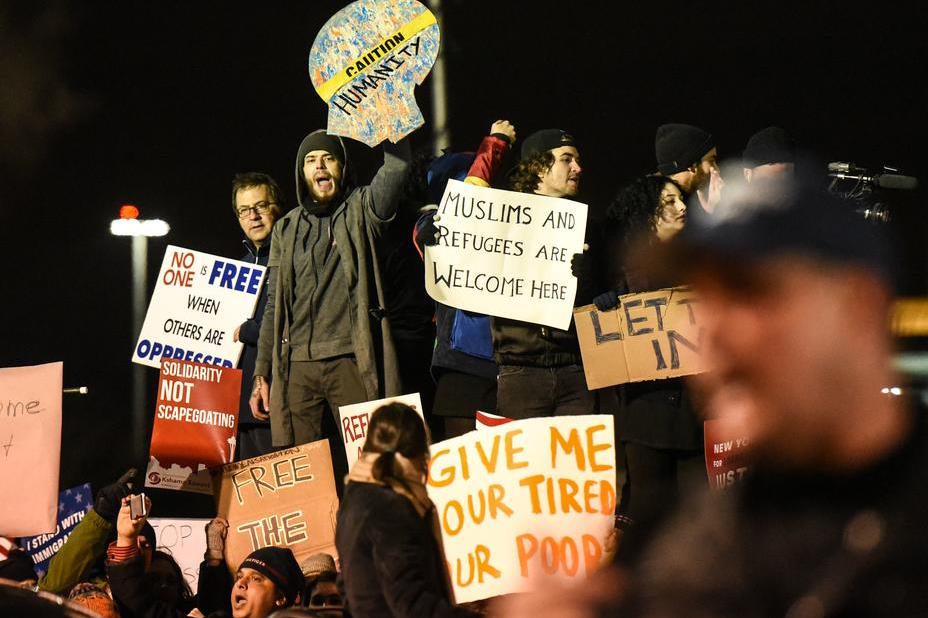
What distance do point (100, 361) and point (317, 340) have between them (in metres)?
7.53

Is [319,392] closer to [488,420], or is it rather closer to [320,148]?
[488,420]

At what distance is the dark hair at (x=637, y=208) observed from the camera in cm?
541

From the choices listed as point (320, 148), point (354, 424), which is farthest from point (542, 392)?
point (320, 148)

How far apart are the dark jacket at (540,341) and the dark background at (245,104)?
10.5 feet

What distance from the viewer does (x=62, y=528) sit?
770 cm

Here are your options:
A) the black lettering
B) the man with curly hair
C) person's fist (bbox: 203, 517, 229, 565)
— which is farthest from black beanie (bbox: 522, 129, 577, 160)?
person's fist (bbox: 203, 517, 229, 565)

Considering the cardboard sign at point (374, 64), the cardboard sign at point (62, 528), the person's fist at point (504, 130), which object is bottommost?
the cardboard sign at point (62, 528)

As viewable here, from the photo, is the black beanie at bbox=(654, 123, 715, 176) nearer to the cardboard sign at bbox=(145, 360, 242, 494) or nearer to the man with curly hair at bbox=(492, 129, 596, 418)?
the man with curly hair at bbox=(492, 129, 596, 418)

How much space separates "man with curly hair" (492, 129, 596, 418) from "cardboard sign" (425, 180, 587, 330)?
8cm

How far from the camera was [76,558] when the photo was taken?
616 cm

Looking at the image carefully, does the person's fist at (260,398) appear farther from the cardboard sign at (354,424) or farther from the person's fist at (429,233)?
the person's fist at (429,233)

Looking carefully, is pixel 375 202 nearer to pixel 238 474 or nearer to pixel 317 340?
pixel 317 340

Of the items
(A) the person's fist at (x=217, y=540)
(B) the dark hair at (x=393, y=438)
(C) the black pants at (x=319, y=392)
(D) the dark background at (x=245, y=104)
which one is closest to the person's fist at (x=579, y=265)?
(C) the black pants at (x=319, y=392)

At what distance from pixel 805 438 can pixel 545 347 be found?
461 centimetres
